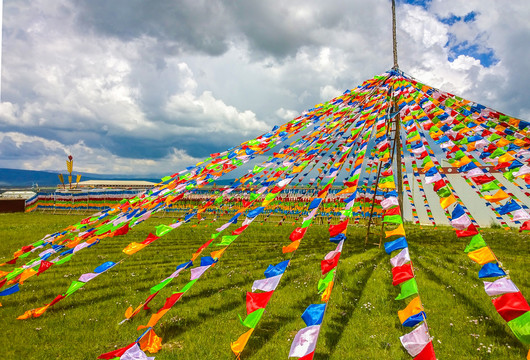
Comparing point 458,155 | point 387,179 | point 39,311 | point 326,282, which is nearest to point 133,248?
point 39,311

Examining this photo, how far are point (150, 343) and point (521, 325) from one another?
141 inches

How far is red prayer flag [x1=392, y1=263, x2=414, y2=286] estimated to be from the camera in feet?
9.37

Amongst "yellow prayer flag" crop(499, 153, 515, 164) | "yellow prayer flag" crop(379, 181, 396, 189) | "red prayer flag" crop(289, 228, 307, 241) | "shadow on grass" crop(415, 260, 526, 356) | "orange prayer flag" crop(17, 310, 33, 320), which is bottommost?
"orange prayer flag" crop(17, 310, 33, 320)

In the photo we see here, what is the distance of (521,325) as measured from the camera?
2.32 meters

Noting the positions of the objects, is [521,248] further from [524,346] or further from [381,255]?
[524,346]

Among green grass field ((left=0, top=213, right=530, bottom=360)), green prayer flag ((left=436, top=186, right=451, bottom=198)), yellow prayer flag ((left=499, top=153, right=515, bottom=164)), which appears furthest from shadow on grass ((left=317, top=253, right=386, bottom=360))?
yellow prayer flag ((left=499, top=153, right=515, bottom=164))

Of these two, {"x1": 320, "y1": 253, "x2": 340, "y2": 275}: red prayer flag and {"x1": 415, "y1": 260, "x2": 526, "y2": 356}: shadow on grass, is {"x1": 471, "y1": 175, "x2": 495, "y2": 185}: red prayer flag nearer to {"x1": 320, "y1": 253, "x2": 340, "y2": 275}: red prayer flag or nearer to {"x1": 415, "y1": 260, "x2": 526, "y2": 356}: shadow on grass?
{"x1": 415, "y1": 260, "x2": 526, "y2": 356}: shadow on grass

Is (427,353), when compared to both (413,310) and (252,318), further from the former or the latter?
(252,318)

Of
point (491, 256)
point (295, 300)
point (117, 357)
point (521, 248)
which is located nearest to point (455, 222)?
point (491, 256)

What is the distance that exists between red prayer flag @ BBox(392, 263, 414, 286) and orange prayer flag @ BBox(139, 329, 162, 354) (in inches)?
107

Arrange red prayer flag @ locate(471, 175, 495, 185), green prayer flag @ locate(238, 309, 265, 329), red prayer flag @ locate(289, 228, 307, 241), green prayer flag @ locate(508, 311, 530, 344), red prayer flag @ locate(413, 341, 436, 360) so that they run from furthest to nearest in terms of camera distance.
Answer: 1. red prayer flag @ locate(471, 175, 495, 185)
2. red prayer flag @ locate(289, 228, 307, 241)
3. green prayer flag @ locate(238, 309, 265, 329)
4. red prayer flag @ locate(413, 341, 436, 360)
5. green prayer flag @ locate(508, 311, 530, 344)

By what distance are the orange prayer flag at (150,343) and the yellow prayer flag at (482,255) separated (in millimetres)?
3481

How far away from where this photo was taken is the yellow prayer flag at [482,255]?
2794 mm

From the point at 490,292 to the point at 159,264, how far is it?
6484 mm
